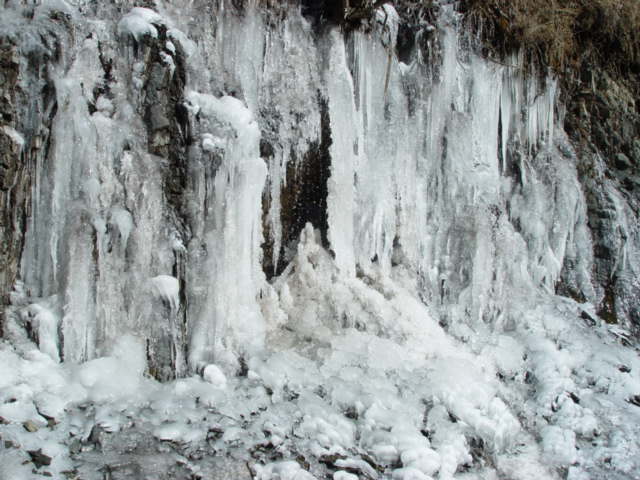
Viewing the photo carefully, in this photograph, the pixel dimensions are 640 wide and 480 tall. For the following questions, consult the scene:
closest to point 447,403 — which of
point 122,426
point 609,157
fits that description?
point 122,426

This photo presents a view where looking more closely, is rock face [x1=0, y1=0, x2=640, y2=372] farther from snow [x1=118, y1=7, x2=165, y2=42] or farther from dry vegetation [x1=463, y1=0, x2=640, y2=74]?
dry vegetation [x1=463, y1=0, x2=640, y2=74]

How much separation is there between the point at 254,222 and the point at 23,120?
193 centimetres

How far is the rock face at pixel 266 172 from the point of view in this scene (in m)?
4.57

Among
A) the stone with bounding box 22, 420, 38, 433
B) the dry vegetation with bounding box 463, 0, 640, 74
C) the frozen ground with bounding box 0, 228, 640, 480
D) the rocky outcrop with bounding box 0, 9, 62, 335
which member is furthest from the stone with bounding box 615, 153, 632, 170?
the stone with bounding box 22, 420, 38, 433

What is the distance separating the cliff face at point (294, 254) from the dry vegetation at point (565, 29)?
315 millimetres

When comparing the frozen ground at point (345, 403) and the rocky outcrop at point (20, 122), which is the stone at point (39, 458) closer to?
the frozen ground at point (345, 403)

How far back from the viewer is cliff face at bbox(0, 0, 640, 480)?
14.6 ft

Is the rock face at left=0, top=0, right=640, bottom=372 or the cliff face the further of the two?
the rock face at left=0, top=0, right=640, bottom=372

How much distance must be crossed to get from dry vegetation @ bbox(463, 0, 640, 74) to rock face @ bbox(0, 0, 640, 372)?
34cm

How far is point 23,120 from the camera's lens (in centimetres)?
446

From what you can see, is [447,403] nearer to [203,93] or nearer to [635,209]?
[203,93]

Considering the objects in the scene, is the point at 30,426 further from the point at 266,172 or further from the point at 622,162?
the point at 622,162

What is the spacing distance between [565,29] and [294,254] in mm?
4947

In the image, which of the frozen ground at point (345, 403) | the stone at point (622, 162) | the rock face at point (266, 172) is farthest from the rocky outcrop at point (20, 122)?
the stone at point (622, 162)
